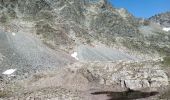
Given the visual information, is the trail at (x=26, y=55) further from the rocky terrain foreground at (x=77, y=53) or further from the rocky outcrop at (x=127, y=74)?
the rocky outcrop at (x=127, y=74)

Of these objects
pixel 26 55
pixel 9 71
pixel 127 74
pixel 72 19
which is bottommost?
pixel 127 74

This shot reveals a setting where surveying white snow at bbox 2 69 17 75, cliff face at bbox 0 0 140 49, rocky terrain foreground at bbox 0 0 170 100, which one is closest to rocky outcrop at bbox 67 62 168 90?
rocky terrain foreground at bbox 0 0 170 100

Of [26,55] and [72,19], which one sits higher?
[72,19]

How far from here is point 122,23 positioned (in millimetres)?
182000

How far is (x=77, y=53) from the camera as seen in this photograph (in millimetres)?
121188

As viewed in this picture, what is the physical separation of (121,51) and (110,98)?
7063 cm

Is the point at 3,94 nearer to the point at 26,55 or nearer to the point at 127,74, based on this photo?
the point at 26,55

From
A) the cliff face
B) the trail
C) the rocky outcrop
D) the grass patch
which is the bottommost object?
the grass patch

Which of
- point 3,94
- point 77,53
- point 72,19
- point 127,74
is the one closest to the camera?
point 3,94

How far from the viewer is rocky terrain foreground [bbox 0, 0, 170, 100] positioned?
264 ft

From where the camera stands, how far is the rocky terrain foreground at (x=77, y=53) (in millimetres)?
80412

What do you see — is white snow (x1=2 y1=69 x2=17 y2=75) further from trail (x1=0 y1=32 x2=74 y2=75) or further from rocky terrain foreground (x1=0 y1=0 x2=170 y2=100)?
trail (x1=0 y1=32 x2=74 y2=75)

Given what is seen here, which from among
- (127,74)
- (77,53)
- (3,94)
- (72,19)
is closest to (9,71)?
(3,94)

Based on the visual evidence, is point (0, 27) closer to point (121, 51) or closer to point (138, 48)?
point (121, 51)
